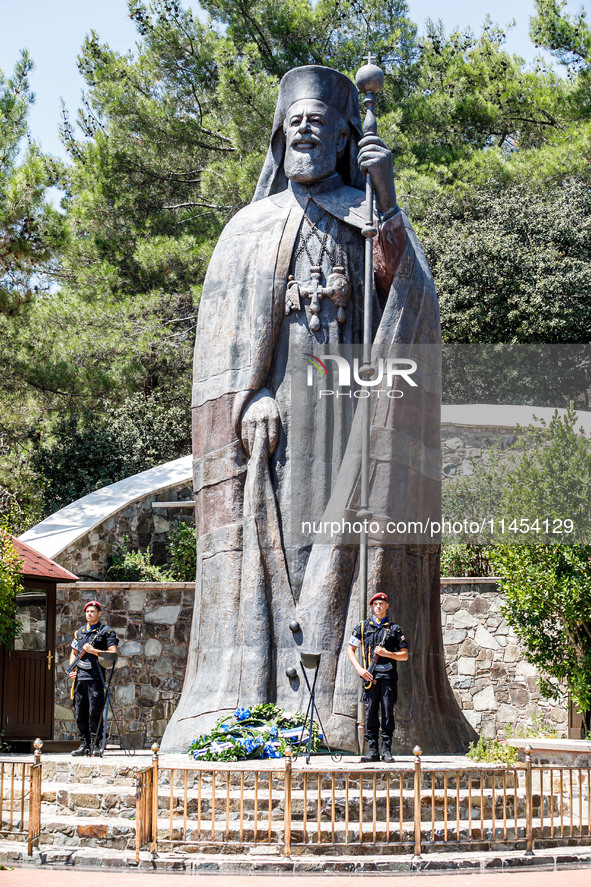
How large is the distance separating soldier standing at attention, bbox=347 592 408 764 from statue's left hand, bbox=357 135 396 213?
335 centimetres

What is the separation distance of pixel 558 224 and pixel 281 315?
1333 cm

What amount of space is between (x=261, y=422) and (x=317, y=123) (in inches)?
107

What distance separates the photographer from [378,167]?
31.1 feet

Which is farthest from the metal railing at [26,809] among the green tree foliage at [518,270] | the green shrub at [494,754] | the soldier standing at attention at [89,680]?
the green tree foliage at [518,270]

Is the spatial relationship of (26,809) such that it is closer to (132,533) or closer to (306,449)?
(306,449)

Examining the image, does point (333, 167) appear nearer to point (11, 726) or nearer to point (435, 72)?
point (11, 726)

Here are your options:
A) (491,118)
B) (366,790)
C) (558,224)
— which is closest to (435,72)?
(491,118)

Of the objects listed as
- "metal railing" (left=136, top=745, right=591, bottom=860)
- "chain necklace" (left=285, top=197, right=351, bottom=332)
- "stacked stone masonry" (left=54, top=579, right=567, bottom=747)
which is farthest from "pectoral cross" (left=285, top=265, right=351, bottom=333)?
"stacked stone masonry" (left=54, top=579, right=567, bottom=747)

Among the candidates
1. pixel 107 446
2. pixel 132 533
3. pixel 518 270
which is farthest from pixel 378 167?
pixel 518 270

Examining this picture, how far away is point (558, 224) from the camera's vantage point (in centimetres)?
2191

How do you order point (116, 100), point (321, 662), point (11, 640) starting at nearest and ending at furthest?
point (321, 662) → point (11, 640) → point (116, 100)

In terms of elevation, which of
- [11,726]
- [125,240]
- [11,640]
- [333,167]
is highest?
[125,240]

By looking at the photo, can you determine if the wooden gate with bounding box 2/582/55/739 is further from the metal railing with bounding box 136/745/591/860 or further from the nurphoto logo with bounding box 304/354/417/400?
the metal railing with bounding box 136/745/591/860

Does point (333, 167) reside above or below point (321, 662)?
above
